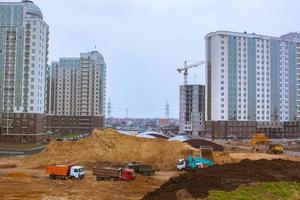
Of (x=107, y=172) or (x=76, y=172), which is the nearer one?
(x=107, y=172)

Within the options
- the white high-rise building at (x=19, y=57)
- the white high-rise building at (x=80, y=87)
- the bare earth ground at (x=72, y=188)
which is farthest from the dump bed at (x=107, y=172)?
the white high-rise building at (x=80, y=87)

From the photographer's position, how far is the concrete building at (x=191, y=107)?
159 meters

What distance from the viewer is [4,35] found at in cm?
10119

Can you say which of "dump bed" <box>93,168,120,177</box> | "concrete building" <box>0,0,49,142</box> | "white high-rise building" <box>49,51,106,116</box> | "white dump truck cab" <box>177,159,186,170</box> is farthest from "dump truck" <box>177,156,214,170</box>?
"white high-rise building" <box>49,51,106,116</box>

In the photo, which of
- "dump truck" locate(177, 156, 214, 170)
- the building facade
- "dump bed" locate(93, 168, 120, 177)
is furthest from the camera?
the building facade

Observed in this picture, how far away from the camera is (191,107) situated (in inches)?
6437

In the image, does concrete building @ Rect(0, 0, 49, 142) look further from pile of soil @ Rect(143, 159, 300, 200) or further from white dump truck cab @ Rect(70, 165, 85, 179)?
pile of soil @ Rect(143, 159, 300, 200)

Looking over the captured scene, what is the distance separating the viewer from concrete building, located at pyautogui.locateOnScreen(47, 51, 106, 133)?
523ft

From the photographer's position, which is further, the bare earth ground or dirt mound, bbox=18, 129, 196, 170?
dirt mound, bbox=18, 129, 196, 170

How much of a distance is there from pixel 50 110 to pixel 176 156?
11852 cm

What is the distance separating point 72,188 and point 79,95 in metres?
129

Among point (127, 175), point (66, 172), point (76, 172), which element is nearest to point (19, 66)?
point (66, 172)

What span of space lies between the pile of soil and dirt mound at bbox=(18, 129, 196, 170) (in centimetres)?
1678

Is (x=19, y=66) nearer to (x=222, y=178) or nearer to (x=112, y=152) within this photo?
(x=112, y=152)
